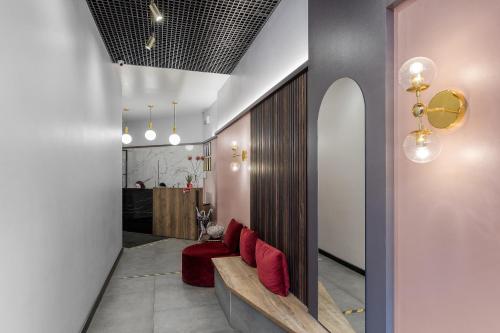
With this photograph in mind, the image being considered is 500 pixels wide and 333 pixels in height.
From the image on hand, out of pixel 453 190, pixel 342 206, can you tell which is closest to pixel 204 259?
pixel 342 206

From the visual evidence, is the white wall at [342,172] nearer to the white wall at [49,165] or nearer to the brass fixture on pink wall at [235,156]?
the white wall at [49,165]

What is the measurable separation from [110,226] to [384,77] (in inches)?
173

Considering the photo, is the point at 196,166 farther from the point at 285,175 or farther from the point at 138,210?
the point at 285,175

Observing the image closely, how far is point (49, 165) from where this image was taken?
2078 mm

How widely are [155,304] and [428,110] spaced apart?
359cm

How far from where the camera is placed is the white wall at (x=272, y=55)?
8.75 ft

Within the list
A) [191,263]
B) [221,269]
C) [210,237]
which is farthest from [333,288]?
[210,237]

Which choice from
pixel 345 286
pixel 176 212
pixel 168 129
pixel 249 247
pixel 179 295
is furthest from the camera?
pixel 168 129

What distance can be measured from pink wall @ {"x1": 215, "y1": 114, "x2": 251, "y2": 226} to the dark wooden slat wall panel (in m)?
0.59

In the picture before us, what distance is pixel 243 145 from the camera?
4523 millimetres

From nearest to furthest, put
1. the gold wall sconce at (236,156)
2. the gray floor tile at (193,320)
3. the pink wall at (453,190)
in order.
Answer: the pink wall at (453,190), the gray floor tile at (193,320), the gold wall sconce at (236,156)

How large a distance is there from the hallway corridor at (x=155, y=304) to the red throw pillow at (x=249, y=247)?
0.65m

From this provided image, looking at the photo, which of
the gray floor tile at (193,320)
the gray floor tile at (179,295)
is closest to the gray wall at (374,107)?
the gray floor tile at (193,320)

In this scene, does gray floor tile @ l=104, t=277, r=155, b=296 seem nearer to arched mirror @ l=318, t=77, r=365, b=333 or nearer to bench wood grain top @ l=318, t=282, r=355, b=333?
bench wood grain top @ l=318, t=282, r=355, b=333
